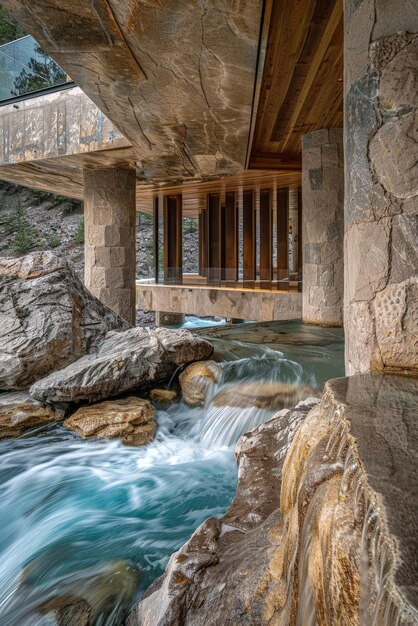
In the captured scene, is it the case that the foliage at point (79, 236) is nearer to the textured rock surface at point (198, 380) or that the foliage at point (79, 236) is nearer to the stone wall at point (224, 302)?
the stone wall at point (224, 302)

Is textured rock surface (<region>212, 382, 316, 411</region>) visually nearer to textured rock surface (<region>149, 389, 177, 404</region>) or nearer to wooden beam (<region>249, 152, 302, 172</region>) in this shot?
textured rock surface (<region>149, 389, 177, 404</region>)

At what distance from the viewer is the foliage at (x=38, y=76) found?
7247mm

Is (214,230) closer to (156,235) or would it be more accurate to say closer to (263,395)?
(156,235)

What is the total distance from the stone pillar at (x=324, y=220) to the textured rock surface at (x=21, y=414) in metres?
4.52

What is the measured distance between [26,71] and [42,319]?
587 cm

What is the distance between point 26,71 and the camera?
7949 mm

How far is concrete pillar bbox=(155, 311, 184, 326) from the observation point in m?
13.6

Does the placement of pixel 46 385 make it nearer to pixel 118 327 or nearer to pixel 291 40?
pixel 118 327

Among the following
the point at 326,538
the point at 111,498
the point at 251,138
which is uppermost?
the point at 251,138

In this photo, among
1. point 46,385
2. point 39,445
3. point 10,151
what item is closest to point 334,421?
point 39,445

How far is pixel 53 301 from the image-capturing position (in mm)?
5012

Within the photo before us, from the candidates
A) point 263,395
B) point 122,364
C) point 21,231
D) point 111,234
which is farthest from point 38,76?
point 21,231

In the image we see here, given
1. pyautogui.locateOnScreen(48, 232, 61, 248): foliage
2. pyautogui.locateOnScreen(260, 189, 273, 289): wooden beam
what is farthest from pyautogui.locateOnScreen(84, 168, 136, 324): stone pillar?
pyautogui.locateOnScreen(48, 232, 61, 248): foliage

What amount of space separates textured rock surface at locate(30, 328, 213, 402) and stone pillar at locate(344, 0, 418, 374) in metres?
2.82
